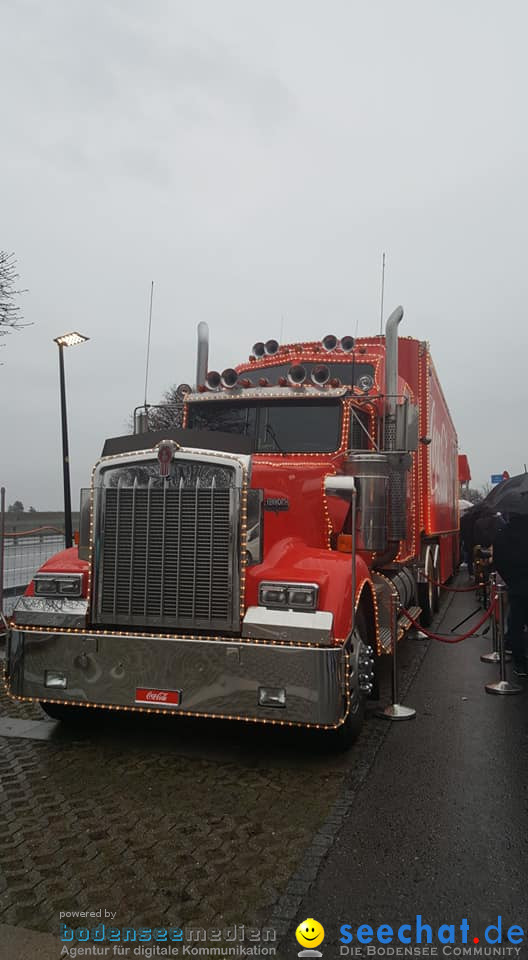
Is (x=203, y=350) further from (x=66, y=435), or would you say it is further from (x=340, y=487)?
(x=66, y=435)

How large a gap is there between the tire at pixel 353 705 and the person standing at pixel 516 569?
8.78ft

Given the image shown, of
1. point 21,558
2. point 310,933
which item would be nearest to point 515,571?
point 310,933

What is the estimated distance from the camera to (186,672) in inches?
169

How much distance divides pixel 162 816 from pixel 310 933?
4.32 ft

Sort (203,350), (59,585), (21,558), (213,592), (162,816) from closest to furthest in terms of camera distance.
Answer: (162,816) → (213,592) → (59,585) → (203,350) → (21,558)

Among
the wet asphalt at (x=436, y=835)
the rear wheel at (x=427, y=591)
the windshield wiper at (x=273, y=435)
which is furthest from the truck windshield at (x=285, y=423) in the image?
the rear wheel at (x=427, y=591)

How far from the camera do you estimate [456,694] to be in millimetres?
6449

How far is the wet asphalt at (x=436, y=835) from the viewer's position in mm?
2832

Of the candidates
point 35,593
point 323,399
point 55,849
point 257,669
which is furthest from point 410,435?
point 55,849

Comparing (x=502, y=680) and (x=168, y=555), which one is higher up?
(x=168, y=555)

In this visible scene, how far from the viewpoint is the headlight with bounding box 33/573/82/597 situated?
4.69 m

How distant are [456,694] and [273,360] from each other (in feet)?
12.8

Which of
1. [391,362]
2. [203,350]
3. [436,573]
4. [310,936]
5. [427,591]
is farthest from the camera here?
[436,573]

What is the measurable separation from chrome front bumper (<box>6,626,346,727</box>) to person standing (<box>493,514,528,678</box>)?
11.1ft
